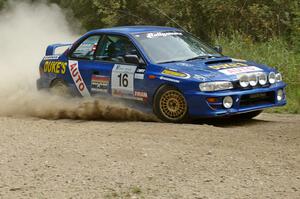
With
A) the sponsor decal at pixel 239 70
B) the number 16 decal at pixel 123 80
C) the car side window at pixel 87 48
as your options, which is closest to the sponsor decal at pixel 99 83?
the number 16 decal at pixel 123 80

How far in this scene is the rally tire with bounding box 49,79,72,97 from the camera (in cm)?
1091

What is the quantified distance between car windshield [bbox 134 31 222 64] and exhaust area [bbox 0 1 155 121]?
3.02 feet

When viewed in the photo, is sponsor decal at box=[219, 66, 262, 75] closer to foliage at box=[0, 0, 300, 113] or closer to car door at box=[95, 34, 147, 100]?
car door at box=[95, 34, 147, 100]

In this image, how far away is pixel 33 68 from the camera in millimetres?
17234

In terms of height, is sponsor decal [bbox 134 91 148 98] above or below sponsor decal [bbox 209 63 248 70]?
below

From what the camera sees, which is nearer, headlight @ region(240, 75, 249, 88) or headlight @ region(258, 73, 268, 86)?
headlight @ region(240, 75, 249, 88)

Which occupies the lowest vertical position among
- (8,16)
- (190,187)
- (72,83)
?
(190,187)

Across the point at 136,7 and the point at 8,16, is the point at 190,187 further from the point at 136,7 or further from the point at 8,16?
the point at 8,16

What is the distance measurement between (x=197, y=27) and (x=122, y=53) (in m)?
10.7

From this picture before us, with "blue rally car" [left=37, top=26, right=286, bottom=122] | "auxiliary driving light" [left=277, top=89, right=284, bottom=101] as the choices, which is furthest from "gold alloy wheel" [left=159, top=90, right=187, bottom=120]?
"auxiliary driving light" [left=277, top=89, right=284, bottom=101]

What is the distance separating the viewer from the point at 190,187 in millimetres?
5805

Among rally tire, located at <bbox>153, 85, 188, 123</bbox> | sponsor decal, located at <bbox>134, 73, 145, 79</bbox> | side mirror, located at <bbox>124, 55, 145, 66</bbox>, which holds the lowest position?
rally tire, located at <bbox>153, 85, 188, 123</bbox>

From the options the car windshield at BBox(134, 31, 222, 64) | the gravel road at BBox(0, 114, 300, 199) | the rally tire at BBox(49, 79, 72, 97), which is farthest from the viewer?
the rally tire at BBox(49, 79, 72, 97)

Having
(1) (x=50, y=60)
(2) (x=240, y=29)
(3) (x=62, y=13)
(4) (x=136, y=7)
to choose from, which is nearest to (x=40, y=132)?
(1) (x=50, y=60)
